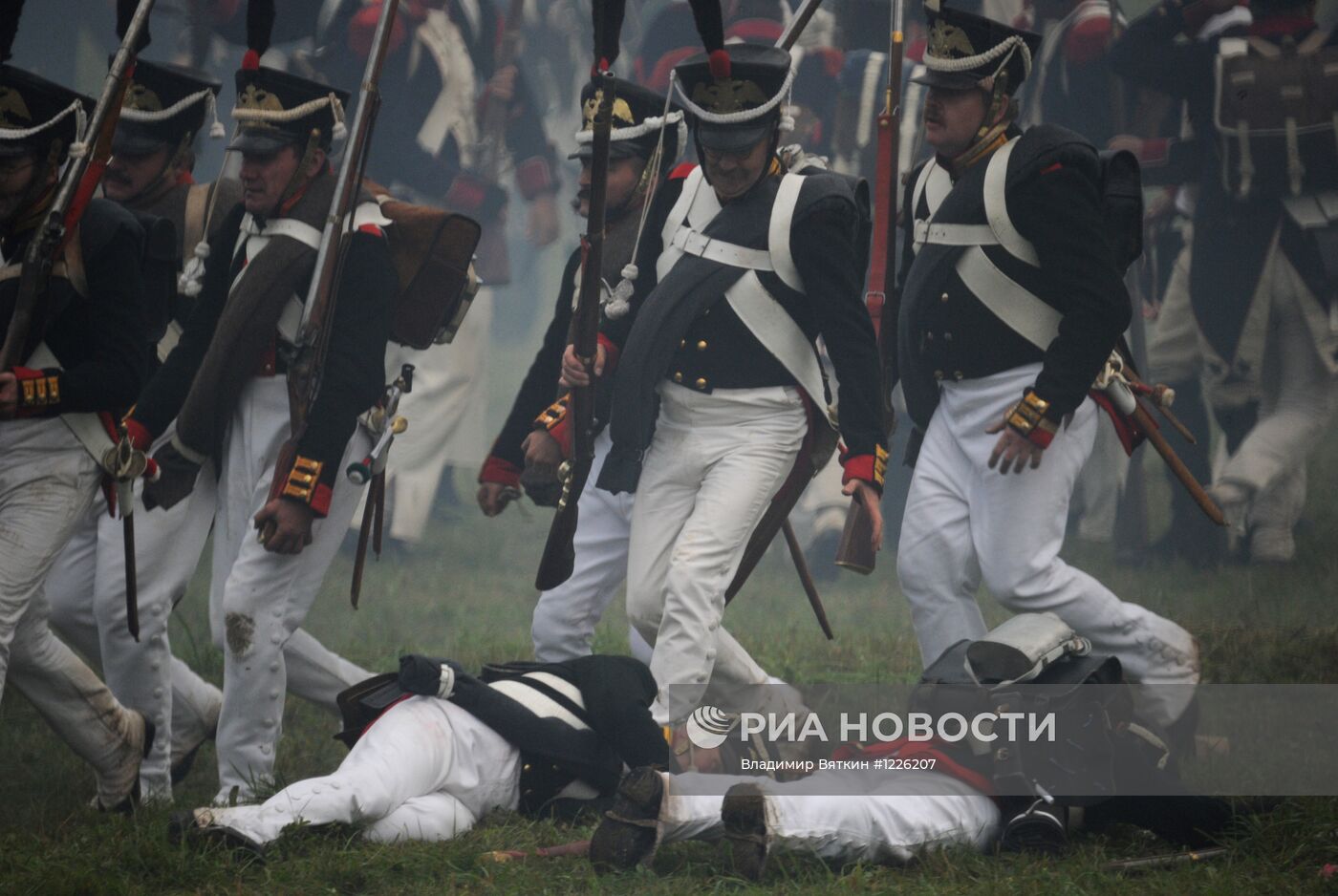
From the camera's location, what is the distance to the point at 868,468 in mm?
5094

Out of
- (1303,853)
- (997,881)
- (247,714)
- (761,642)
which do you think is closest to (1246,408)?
(761,642)

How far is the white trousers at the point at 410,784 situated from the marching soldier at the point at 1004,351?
138cm

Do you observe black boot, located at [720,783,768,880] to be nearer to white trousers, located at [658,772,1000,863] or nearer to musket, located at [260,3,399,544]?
white trousers, located at [658,772,1000,863]

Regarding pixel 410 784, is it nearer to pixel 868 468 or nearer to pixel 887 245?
pixel 868 468

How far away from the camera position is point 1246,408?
797 cm

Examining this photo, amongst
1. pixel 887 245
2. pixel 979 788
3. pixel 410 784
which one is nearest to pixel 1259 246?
pixel 887 245

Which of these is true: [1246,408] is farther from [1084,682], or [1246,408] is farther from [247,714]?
[247,714]

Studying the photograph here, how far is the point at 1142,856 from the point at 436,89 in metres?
6.69

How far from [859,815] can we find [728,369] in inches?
58.3

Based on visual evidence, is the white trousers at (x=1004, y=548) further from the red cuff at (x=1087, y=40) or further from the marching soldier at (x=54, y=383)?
the red cuff at (x=1087, y=40)

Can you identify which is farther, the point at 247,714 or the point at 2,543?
the point at 247,714

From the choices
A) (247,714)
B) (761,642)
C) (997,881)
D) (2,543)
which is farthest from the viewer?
(761,642)

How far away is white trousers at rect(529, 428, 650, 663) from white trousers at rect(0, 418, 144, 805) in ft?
4.32

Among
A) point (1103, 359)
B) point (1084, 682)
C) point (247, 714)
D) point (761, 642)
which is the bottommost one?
point (761, 642)
